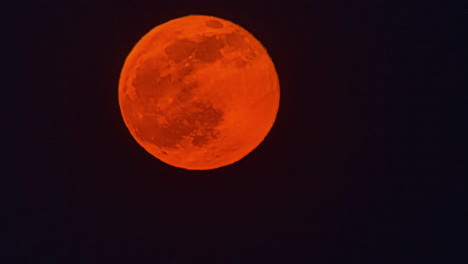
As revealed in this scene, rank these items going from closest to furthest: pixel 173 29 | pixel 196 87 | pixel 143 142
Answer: pixel 196 87, pixel 173 29, pixel 143 142

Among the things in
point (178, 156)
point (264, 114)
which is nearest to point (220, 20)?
point (264, 114)

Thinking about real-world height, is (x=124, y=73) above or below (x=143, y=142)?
above

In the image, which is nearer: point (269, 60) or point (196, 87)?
point (196, 87)

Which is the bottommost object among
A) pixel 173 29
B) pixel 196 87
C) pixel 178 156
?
pixel 178 156

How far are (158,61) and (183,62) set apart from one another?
0.65ft

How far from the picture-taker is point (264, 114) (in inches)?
150

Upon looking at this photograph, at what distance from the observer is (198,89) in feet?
11.5

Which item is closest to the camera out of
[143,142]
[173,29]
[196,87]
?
[196,87]

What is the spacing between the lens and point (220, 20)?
3.84m

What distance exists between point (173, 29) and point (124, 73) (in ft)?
1.81

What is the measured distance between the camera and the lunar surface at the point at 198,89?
11.5ft

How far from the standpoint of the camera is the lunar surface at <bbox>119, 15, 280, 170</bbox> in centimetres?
352

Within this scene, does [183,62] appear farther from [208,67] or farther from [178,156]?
[178,156]

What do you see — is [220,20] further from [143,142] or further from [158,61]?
[143,142]
